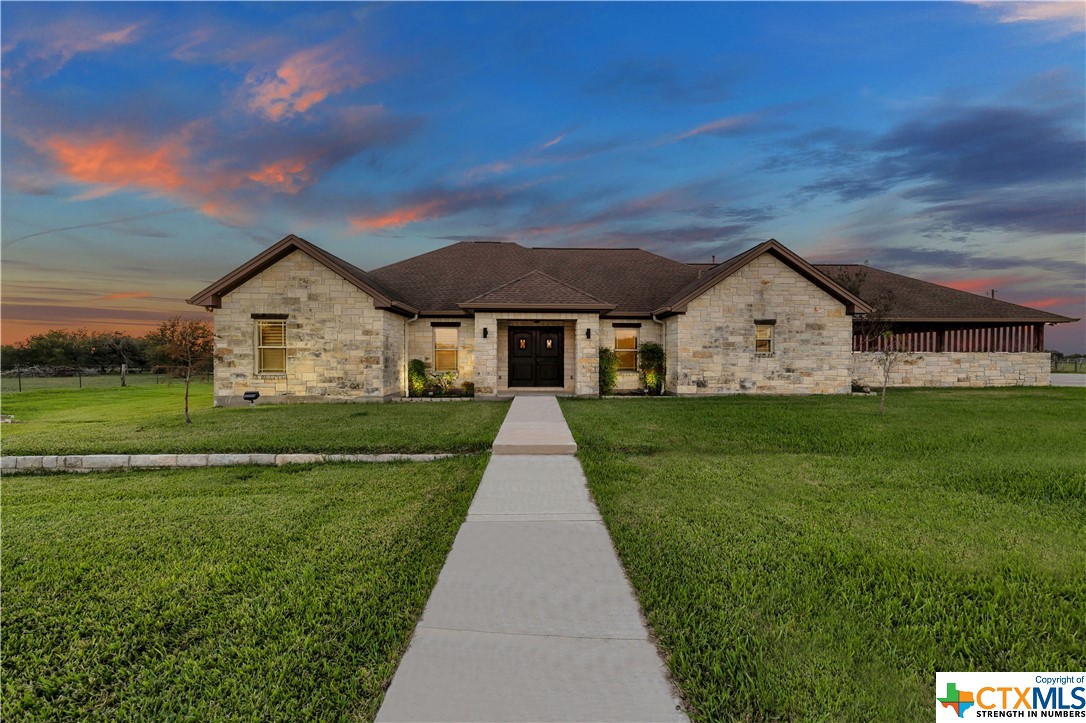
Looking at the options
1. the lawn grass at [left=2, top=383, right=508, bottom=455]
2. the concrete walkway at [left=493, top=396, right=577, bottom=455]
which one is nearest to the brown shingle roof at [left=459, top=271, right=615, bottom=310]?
the lawn grass at [left=2, top=383, right=508, bottom=455]

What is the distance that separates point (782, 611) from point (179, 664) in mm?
3532

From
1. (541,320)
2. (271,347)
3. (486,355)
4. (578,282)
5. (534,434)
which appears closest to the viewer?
(534,434)

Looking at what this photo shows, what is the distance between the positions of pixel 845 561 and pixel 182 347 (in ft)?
44.3

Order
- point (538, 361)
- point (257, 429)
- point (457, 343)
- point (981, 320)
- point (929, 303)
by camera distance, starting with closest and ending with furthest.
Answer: point (257, 429) < point (457, 343) < point (538, 361) < point (981, 320) < point (929, 303)

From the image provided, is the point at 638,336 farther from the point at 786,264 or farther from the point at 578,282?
the point at 786,264

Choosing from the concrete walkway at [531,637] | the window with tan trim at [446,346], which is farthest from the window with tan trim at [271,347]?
the concrete walkway at [531,637]

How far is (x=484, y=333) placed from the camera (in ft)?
50.5

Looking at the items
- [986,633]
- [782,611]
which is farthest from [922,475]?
[782,611]

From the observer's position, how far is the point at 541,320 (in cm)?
1587

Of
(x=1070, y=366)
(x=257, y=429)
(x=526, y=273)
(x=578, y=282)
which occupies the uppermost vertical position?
(x=526, y=273)

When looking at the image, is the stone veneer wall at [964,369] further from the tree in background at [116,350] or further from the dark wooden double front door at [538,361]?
the tree in background at [116,350]

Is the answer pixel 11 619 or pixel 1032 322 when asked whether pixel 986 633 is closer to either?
pixel 11 619

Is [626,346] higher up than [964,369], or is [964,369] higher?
[626,346]

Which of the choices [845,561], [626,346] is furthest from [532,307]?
[845,561]
